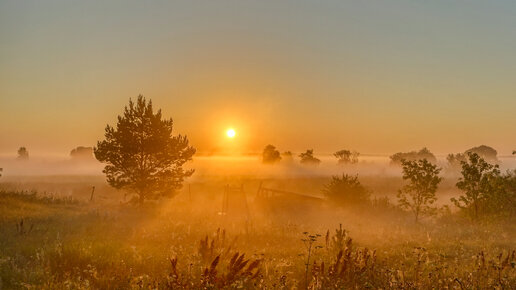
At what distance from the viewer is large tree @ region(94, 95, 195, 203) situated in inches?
1065

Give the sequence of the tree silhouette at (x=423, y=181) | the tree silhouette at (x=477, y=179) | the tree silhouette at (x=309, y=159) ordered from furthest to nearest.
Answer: the tree silhouette at (x=309, y=159) → the tree silhouette at (x=423, y=181) → the tree silhouette at (x=477, y=179)

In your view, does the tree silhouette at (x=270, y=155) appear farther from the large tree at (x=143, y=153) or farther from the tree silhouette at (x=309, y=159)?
the large tree at (x=143, y=153)

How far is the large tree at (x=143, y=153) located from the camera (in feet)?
88.7

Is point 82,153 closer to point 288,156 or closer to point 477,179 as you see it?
point 288,156

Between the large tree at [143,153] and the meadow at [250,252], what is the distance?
7.61 ft

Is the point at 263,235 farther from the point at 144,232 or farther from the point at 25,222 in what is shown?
the point at 25,222

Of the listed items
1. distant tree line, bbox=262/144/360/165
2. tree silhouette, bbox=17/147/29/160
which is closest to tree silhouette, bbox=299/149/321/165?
distant tree line, bbox=262/144/360/165

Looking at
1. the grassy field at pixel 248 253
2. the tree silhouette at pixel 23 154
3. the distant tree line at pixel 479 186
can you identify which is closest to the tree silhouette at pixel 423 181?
the distant tree line at pixel 479 186

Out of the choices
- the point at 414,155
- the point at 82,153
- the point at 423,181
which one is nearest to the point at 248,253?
the point at 423,181

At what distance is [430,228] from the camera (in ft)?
69.3

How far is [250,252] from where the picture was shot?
13.1 m

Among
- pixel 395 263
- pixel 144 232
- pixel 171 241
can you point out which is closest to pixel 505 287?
pixel 395 263

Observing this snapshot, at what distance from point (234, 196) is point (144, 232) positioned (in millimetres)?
11978

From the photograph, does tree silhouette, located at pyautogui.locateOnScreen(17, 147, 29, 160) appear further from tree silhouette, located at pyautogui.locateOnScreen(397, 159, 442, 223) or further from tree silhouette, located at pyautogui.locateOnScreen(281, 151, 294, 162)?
tree silhouette, located at pyautogui.locateOnScreen(397, 159, 442, 223)
